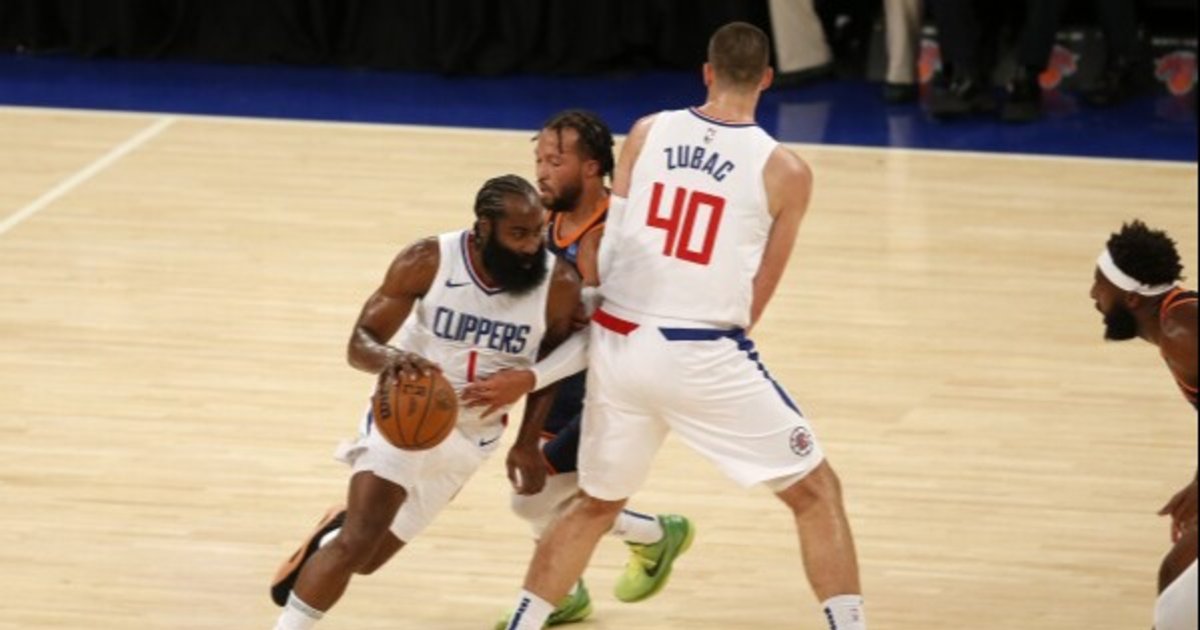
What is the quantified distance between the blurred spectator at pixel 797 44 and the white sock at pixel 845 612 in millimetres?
8159

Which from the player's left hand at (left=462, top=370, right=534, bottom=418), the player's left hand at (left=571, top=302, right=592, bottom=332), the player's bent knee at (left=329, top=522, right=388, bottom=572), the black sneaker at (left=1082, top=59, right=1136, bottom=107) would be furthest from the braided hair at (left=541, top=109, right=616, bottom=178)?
the black sneaker at (left=1082, top=59, right=1136, bottom=107)

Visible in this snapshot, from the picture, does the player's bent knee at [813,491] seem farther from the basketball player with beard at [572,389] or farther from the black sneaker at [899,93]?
the black sneaker at [899,93]

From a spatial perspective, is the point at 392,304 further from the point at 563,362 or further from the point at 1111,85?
the point at 1111,85

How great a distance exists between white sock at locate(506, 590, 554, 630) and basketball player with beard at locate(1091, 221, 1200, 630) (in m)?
1.60

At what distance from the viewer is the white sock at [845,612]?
239 inches

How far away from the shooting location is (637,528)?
6852 millimetres

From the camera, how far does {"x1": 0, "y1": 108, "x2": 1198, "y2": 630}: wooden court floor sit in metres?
7.11

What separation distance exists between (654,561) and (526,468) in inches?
31.1

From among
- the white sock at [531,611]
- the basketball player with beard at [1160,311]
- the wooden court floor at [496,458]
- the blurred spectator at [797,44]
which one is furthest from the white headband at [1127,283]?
the blurred spectator at [797,44]

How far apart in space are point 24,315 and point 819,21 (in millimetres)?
6212

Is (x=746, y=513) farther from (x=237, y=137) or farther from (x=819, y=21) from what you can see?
(x=819, y=21)

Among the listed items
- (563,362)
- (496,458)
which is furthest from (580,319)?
(496,458)

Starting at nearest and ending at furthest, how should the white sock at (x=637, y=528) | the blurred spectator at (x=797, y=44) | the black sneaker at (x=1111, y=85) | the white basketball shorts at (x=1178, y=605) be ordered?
the white basketball shorts at (x=1178, y=605), the white sock at (x=637, y=528), the black sneaker at (x=1111, y=85), the blurred spectator at (x=797, y=44)

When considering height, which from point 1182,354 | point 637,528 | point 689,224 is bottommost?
point 637,528
